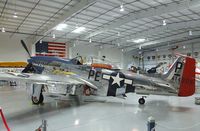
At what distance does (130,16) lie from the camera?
14125 mm

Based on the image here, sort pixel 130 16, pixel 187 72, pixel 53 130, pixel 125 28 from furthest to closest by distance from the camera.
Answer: pixel 125 28 → pixel 130 16 → pixel 187 72 → pixel 53 130

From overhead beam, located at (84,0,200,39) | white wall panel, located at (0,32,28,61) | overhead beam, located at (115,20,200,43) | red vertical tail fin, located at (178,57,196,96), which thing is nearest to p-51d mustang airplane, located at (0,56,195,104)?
red vertical tail fin, located at (178,57,196,96)

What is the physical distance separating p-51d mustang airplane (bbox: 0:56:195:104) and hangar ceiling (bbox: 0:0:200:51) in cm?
513

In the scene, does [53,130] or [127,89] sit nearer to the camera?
[53,130]

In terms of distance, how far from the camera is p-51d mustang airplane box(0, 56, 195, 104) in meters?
6.64

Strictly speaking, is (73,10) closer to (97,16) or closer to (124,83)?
(97,16)

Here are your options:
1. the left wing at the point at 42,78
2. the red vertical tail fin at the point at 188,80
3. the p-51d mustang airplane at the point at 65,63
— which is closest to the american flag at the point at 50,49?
the p-51d mustang airplane at the point at 65,63

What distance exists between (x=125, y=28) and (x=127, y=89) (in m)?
12.2

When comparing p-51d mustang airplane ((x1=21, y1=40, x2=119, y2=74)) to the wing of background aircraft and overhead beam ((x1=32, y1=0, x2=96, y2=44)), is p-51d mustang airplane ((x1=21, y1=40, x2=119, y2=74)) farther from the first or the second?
Answer: overhead beam ((x1=32, y1=0, x2=96, y2=44))

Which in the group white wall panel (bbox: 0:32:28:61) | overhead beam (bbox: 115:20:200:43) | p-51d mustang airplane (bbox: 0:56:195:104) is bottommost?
p-51d mustang airplane (bbox: 0:56:195:104)

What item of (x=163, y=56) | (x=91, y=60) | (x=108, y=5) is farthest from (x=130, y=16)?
(x=163, y=56)

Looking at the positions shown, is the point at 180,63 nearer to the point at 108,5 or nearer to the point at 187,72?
the point at 187,72

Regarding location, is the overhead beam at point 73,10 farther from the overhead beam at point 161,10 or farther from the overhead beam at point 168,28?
the overhead beam at point 168,28

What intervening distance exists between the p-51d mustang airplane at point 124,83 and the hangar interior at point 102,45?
634mm
